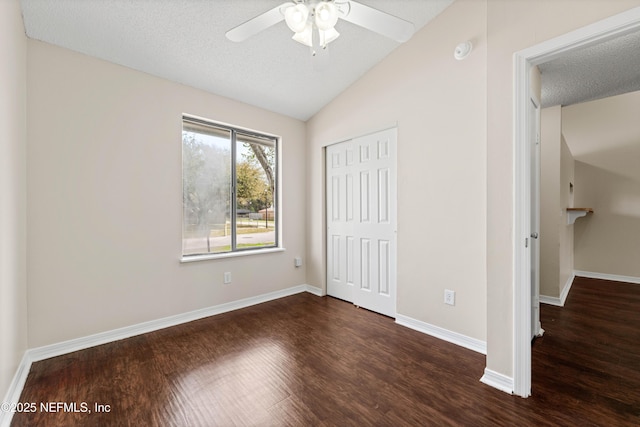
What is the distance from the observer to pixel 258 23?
1649mm

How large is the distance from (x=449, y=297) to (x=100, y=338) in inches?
120

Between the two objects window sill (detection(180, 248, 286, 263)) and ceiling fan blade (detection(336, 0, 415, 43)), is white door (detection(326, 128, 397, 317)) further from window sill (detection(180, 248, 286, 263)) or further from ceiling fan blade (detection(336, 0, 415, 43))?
ceiling fan blade (detection(336, 0, 415, 43))

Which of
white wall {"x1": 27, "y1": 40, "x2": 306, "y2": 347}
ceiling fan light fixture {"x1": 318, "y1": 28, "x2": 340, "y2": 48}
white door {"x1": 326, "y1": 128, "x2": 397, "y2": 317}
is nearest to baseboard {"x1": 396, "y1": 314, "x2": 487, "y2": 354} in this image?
white door {"x1": 326, "y1": 128, "x2": 397, "y2": 317}

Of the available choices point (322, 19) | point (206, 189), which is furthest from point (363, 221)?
point (322, 19)

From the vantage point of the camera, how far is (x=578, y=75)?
241 centimetres

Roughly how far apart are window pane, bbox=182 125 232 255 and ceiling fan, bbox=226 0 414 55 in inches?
62.4

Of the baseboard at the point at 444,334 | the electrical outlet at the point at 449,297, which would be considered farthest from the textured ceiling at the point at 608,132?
the baseboard at the point at 444,334

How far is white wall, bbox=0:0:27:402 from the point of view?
1.48 meters

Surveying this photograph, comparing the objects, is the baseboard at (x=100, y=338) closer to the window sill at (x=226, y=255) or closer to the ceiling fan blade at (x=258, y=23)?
the window sill at (x=226, y=255)

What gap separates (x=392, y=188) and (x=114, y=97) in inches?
109

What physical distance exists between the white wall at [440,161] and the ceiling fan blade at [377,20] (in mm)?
949

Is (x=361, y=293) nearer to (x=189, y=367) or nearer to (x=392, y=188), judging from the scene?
(x=392, y=188)

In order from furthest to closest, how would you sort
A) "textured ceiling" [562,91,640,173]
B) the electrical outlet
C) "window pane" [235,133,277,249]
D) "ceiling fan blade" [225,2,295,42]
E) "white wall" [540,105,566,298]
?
"textured ceiling" [562,91,640,173], "window pane" [235,133,277,249], "white wall" [540,105,566,298], the electrical outlet, "ceiling fan blade" [225,2,295,42]

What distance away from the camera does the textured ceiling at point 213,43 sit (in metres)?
1.99
